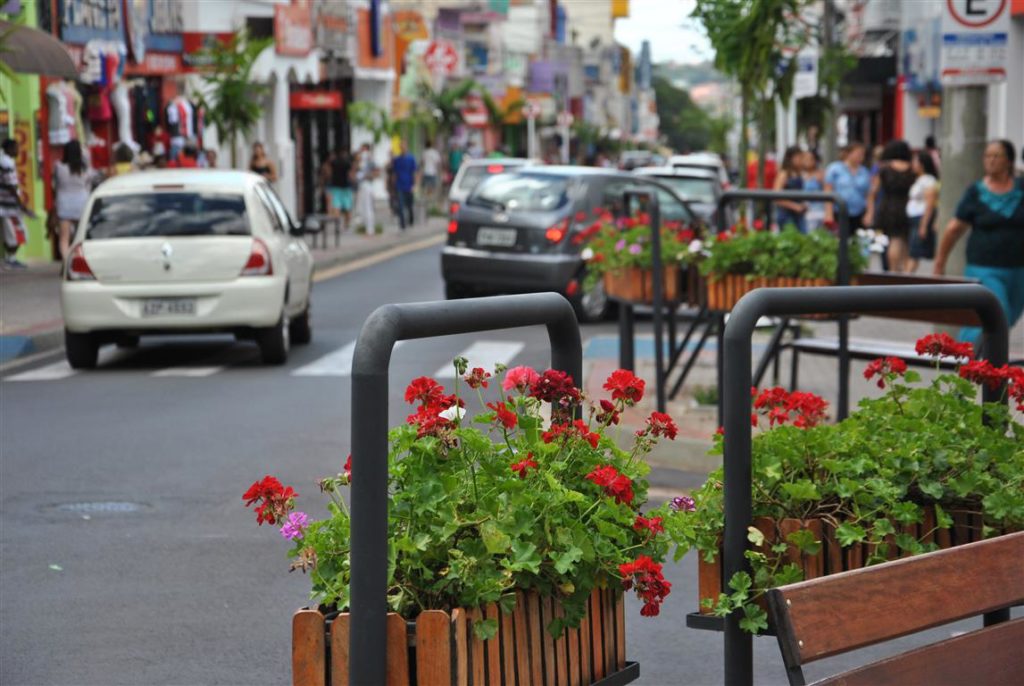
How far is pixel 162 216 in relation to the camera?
14430 millimetres

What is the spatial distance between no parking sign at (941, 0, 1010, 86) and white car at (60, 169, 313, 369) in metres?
5.59

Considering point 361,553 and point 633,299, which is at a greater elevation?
point 361,553

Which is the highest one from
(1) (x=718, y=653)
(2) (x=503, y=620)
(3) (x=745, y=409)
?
(3) (x=745, y=409)

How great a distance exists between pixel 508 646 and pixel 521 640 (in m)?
0.05

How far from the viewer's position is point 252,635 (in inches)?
249

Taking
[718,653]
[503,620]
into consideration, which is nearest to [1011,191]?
[718,653]

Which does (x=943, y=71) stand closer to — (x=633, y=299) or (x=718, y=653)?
(x=633, y=299)

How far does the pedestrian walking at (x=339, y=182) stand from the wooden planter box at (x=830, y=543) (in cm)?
3073

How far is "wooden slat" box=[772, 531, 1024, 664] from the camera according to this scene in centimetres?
→ 325

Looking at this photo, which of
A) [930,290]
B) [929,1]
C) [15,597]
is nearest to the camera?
[930,290]

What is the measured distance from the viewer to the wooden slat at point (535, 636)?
3275 mm

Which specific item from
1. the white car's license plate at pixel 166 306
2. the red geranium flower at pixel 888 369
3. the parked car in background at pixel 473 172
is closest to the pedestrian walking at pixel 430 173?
the parked car in background at pixel 473 172

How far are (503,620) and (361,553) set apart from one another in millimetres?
331

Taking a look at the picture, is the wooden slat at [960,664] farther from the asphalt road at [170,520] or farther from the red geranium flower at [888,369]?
the asphalt road at [170,520]
